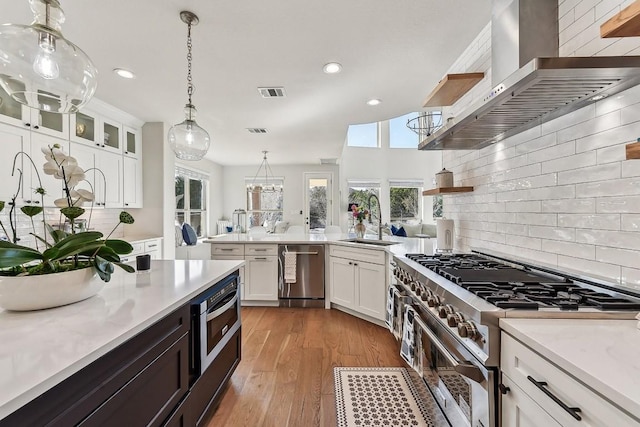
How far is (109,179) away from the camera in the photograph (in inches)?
142

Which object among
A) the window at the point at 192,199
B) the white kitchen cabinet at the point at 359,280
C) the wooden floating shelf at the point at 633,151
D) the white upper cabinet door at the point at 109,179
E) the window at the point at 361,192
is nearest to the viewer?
the wooden floating shelf at the point at 633,151

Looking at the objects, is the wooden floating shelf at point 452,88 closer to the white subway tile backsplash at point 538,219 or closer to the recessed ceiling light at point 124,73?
the white subway tile backsplash at point 538,219

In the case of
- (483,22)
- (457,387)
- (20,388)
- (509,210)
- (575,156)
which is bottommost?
(457,387)

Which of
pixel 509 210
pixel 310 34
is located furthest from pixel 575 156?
pixel 310 34

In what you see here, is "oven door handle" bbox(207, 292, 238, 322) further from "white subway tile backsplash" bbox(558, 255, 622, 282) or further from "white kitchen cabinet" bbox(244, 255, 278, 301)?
"white subway tile backsplash" bbox(558, 255, 622, 282)

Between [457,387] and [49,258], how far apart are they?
1625mm

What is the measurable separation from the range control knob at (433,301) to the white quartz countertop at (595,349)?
44 centimetres

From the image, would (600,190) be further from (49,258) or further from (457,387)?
(49,258)

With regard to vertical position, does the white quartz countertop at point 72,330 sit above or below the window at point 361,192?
below

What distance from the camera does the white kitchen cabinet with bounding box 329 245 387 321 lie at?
2941 millimetres

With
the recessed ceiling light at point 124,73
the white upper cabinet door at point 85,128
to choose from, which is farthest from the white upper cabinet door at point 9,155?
the recessed ceiling light at point 124,73

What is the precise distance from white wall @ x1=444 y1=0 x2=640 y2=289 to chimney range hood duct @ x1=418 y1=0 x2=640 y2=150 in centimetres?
7

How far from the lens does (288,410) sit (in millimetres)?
1805

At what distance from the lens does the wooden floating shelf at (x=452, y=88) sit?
209 centimetres
